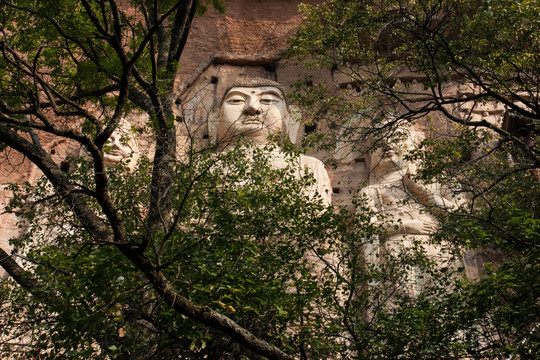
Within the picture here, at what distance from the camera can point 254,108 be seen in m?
12.3

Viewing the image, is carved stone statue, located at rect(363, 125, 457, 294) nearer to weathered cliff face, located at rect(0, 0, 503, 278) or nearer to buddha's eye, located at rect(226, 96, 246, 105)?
weathered cliff face, located at rect(0, 0, 503, 278)

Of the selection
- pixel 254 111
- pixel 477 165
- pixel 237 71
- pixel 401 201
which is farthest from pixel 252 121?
pixel 477 165

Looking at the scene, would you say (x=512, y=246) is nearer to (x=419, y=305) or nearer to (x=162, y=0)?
(x=419, y=305)

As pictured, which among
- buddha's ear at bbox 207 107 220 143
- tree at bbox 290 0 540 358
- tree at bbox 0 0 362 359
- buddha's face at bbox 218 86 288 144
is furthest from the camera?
buddha's ear at bbox 207 107 220 143

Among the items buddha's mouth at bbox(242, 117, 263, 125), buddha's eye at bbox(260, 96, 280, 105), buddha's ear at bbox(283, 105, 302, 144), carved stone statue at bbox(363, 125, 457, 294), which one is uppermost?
buddha's eye at bbox(260, 96, 280, 105)

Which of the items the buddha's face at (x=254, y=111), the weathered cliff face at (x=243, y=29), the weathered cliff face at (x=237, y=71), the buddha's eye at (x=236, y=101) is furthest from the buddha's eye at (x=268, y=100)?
the weathered cliff face at (x=243, y=29)

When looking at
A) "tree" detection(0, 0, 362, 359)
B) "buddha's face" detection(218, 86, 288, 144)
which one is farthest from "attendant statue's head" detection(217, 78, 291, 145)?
"tree" detection(0, 0, 362, 359)

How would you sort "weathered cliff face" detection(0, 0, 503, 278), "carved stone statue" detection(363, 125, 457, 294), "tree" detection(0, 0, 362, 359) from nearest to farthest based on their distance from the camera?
"tree" detection(0, 0, 362, 359) < "carved stone statue" detection(363, 125, 457, 294) < "weathered cliff face" detection(0, 0, 503, 278)

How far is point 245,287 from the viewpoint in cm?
704

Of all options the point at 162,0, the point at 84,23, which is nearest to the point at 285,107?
the point at 162,0

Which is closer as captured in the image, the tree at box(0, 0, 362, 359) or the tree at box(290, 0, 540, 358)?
the tree at box(0, 0, 362, 359)

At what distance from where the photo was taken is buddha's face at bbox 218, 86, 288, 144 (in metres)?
12.2

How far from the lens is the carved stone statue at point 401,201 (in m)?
10.4

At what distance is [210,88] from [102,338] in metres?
7.94
